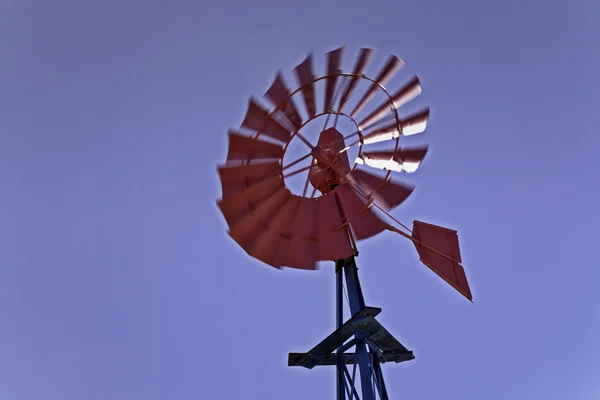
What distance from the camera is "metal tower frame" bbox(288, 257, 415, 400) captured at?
820 centimetres

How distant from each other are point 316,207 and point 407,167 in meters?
1.77

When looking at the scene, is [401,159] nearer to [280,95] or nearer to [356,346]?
[280,95]

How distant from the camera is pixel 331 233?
920 centimetres

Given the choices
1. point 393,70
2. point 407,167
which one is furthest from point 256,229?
point 393,70

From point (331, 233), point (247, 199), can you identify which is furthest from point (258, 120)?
point (331, 233)

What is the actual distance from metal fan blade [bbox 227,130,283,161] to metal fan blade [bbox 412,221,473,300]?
2.84 m

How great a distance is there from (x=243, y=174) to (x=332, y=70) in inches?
95.8

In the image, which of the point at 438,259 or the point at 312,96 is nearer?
the point at 438,259

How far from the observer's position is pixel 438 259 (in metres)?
8.95

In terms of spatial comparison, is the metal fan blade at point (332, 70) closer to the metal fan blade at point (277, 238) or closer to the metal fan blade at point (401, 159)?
the metal fan blade at point (401, 159)

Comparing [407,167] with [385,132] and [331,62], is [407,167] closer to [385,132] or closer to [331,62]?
[385,132]

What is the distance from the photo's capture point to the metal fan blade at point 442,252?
338 inches

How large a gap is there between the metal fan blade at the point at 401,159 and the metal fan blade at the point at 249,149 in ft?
6.10

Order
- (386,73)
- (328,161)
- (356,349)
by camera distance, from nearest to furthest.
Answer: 1. (356,349)
2. (386,73)
3. (328,161)
